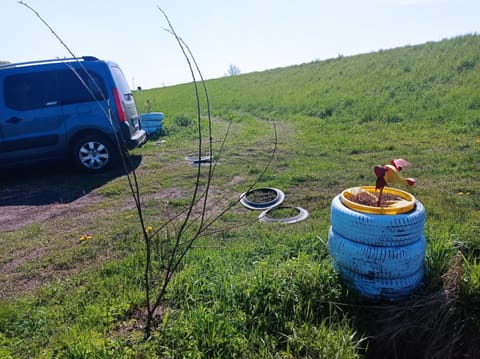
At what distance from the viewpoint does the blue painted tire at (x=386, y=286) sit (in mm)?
2520

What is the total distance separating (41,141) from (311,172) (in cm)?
482

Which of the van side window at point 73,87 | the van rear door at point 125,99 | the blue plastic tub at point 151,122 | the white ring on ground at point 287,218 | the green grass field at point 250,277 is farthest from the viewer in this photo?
the blue plastic tub at point 151,122

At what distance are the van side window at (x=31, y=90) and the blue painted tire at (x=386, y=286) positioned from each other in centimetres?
600

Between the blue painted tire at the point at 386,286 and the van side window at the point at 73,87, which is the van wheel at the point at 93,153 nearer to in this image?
the van side window at the point at 73,87

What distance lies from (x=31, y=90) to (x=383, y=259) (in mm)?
6403

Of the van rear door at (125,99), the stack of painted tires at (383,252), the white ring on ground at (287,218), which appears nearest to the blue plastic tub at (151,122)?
the van rear door at (125,99)

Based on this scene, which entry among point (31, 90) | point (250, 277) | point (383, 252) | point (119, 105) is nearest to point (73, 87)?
point (31, 90)

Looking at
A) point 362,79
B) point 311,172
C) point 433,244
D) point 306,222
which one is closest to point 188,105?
point 362,79

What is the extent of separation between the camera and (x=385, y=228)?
8.07 feet

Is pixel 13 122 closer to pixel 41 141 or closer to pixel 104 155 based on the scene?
pixel 41 141

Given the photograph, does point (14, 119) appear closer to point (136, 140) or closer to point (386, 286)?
point (136, 140)

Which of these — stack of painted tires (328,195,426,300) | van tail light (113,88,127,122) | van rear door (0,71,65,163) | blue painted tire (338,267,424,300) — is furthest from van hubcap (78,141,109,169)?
blue painted tire (338,267,424,300)

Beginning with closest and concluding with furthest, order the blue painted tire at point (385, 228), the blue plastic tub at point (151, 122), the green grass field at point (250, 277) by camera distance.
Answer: the green grass field at point (250, 277)
the blue painted tire at point (385, 228)
the blue plastic tub at point (151, 122)

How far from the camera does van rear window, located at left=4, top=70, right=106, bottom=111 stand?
6246mm
